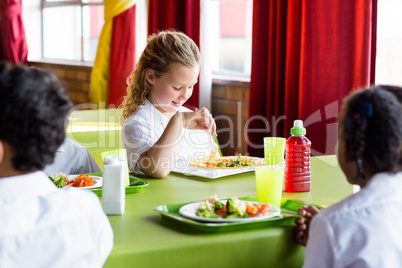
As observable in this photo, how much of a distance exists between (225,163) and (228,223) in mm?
671

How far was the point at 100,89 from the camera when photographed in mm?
4488

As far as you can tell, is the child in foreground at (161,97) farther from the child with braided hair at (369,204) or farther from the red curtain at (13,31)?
the red curtain at (13,31)

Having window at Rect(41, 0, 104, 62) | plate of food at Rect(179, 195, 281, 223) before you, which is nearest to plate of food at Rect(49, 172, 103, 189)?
plate of food at Rect(179, 195, 281, 223)

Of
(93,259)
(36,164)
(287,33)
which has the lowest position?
(93,259)

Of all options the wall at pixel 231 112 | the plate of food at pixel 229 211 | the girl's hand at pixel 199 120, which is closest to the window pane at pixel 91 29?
the wall at pixel 231 112

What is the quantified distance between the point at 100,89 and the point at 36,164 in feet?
11.6

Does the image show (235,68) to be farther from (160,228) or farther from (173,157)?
(160,228)

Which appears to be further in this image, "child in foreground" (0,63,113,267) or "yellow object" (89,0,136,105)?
"yellow object" (89,0,136,105)

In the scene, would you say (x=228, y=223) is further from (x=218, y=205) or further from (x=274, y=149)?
(x=274, y=149)

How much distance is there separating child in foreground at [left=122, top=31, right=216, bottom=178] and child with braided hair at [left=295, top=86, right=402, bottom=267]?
2.98 ft

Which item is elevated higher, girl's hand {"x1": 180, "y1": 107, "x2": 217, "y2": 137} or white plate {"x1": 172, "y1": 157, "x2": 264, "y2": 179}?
girl's hand {"x1": 180, "y1": 107, "x2": 217, "y2": 137}

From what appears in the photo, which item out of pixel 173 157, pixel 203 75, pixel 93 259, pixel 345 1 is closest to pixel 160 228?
pixel 93 259

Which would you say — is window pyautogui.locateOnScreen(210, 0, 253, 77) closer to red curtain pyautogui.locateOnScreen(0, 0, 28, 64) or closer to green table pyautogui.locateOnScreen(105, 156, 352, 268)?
green table pyautogui.locateOnScreen(105, 156, 352, 268)

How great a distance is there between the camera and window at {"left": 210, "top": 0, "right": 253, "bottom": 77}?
3.58 m
